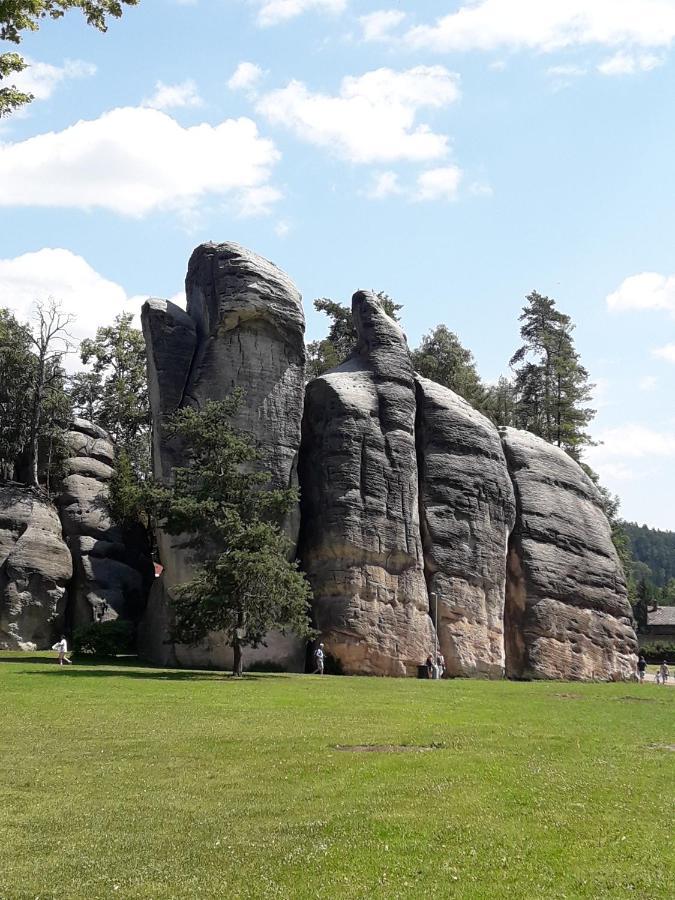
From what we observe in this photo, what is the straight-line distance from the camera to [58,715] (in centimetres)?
1802

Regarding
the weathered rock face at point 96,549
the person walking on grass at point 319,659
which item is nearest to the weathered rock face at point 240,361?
the person walking on grass at point 319,659

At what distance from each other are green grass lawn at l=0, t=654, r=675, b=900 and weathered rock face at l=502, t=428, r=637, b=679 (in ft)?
66.4

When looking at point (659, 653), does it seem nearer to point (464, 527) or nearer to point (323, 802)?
point (464, 527)

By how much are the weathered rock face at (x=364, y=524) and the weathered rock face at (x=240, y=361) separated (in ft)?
4.23

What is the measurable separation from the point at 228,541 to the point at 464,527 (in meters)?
14.3

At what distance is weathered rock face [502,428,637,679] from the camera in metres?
40.9

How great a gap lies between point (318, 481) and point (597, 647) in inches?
614

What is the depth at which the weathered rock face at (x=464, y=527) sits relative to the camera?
3909 cm

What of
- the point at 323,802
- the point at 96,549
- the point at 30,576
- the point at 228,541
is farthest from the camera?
the point at 96,549

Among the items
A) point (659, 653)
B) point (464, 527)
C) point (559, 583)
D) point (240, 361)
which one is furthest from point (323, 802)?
point (659, 653)

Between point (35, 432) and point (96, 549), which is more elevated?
point (35, 432)

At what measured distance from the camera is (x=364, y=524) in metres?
37.5

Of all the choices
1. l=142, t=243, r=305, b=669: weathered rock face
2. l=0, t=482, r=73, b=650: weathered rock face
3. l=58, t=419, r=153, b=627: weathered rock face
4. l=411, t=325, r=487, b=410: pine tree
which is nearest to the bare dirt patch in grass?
l=142, t=243, r=305, b=669: weathered rock face

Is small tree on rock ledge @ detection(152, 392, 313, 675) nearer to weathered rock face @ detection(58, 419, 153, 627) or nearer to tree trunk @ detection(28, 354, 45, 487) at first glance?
weathered rock face @ detection(58, 419, 153, 627)
